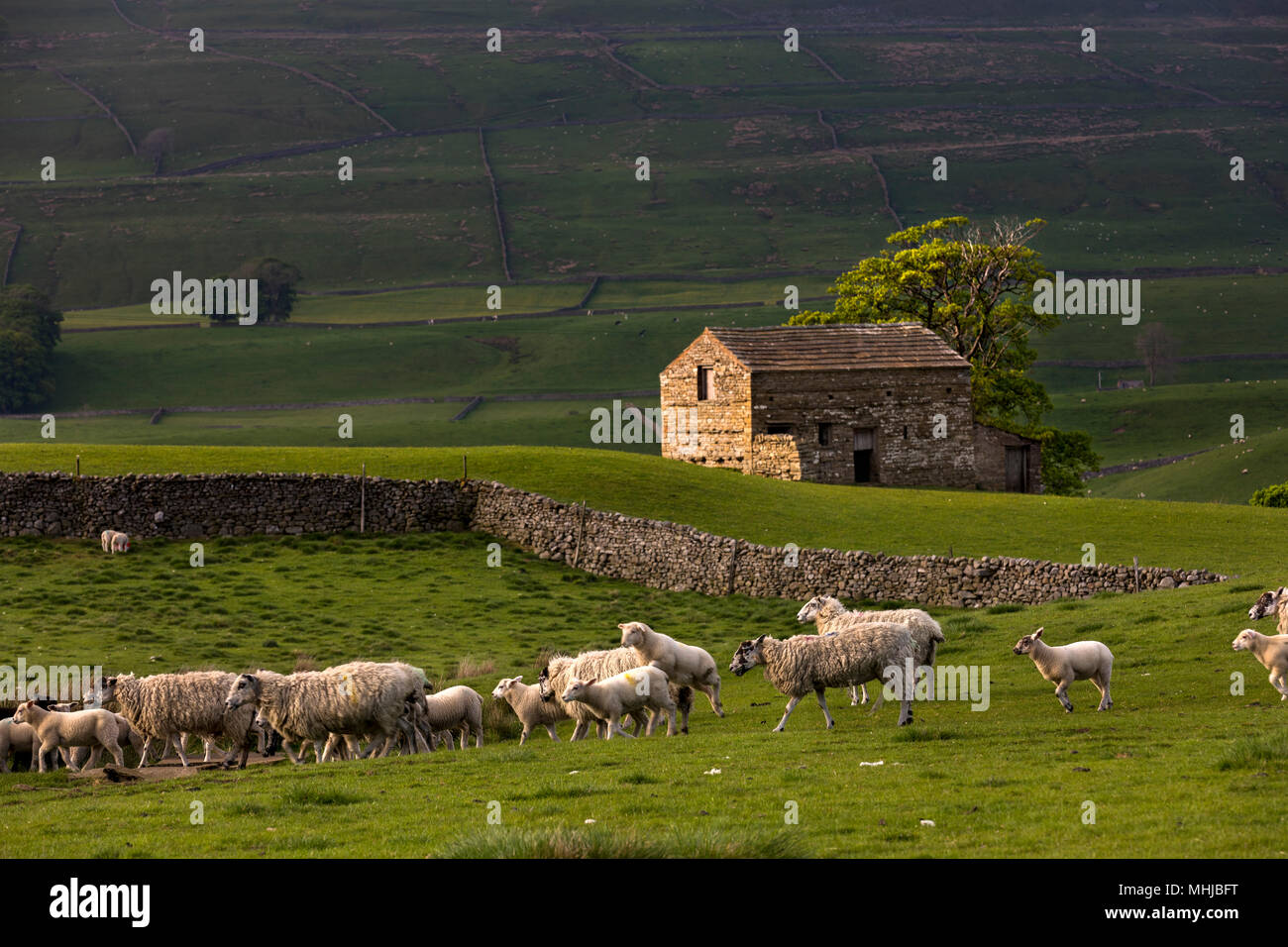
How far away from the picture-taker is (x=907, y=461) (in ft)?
175

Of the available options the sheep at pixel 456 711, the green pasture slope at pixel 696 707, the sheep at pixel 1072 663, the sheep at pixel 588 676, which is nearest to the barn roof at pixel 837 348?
the green pasture slope at pixel 696 707

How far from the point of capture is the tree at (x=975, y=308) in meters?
62.4

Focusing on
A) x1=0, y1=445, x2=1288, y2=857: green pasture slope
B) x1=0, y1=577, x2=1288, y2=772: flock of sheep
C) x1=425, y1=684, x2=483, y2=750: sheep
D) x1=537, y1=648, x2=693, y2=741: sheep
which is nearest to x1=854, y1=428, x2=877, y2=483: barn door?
x1=0, y1=445, x2=1288, y2=857: green pasture slope

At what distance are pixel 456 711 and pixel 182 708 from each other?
366cm

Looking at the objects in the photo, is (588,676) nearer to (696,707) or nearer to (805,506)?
(696,707)

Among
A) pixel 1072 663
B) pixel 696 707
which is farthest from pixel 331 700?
pixel 1072 663

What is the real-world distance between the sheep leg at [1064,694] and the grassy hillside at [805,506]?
17.3 metres

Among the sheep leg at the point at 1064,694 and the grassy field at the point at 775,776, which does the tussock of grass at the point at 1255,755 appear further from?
the sheep leg at the point at 1064,694

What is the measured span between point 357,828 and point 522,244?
574 ft

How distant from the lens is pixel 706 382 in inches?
2168

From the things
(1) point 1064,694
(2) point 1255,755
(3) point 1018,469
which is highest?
(3) point 1018,469
